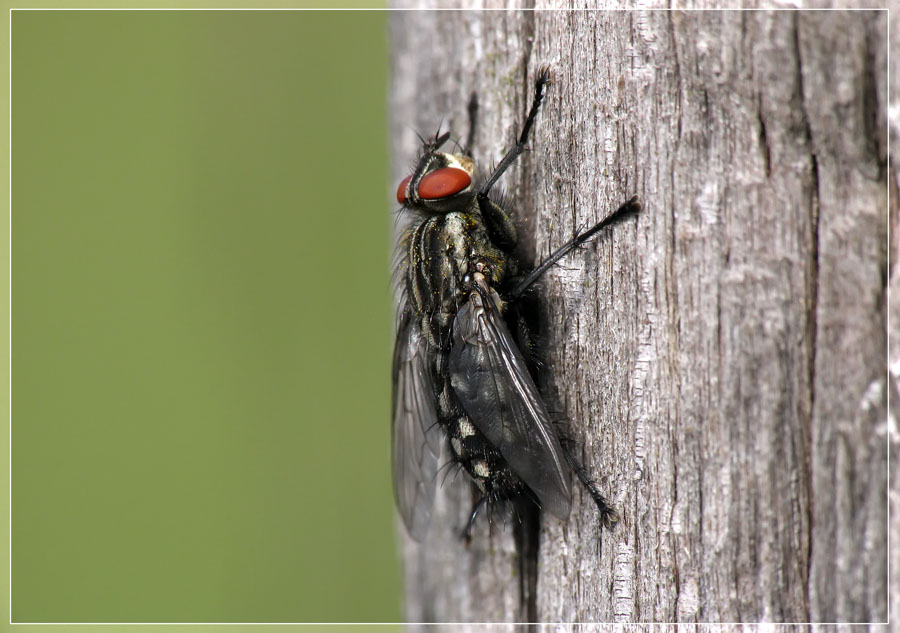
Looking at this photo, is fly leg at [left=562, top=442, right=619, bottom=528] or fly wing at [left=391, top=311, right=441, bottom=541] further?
fly wing at [left=391, top=311, right=441, bottom=541]

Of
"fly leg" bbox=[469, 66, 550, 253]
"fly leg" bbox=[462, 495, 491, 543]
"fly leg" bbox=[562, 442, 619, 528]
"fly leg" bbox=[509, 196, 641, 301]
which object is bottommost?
"fly leg" bbox=[462, 495, 491, 543]

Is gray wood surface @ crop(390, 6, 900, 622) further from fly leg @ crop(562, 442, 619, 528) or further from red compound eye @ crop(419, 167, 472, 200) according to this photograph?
red compound eye @ crop(419, 167, 472, 200)

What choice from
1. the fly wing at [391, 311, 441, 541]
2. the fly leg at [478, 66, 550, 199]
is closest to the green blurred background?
the fly wing at [391, 311, 441, 541]

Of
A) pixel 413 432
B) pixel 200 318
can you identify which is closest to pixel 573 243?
pixel 413 432

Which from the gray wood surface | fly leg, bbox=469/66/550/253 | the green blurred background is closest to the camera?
the gray wood surface

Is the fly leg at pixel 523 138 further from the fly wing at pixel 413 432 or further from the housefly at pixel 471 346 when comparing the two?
the fly wing at pixel 413 432

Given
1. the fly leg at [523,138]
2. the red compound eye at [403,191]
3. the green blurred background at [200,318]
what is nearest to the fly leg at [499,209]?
→ the fly leg at [523,138]
